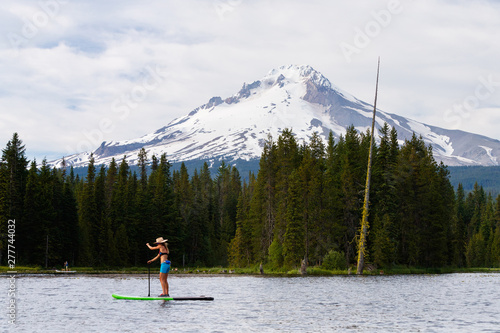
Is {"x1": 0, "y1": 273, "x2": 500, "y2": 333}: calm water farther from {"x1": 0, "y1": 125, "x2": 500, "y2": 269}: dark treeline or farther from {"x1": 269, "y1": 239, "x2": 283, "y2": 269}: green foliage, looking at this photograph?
{"x1": 269, "y1": 239, "x2": 283, "y2": 269}: green foliage

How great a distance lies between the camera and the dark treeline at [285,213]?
74.4 metres

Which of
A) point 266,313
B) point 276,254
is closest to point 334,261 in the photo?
point 276,254

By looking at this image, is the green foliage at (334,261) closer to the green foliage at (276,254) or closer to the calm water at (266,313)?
the green foliage at (276,254)

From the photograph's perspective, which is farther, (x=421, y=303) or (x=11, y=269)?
(x=11, y=269)

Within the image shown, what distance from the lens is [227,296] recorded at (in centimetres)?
3722

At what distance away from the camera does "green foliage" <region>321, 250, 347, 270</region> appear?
70.8 m

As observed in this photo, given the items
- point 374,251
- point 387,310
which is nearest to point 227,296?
point 387,310

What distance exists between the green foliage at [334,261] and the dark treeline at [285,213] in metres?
0.14

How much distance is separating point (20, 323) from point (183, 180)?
336 ft

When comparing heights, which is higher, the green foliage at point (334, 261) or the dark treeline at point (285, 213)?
the dark treeline at point (285, 213)

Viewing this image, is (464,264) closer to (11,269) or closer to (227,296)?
(11,269)

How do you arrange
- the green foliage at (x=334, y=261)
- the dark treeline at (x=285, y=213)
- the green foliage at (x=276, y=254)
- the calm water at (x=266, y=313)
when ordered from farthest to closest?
the green foliage at (x=276, y=254) → the dark treeline at (x=285, y=213) → the green foliage at (x=334, y=261) → the calm water at (x=266, y=313)

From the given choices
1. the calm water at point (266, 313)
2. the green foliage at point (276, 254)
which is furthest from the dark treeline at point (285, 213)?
the calm water at point (266, 313)

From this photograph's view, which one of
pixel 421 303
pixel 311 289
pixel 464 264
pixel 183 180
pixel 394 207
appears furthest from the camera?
pixel 183 180
